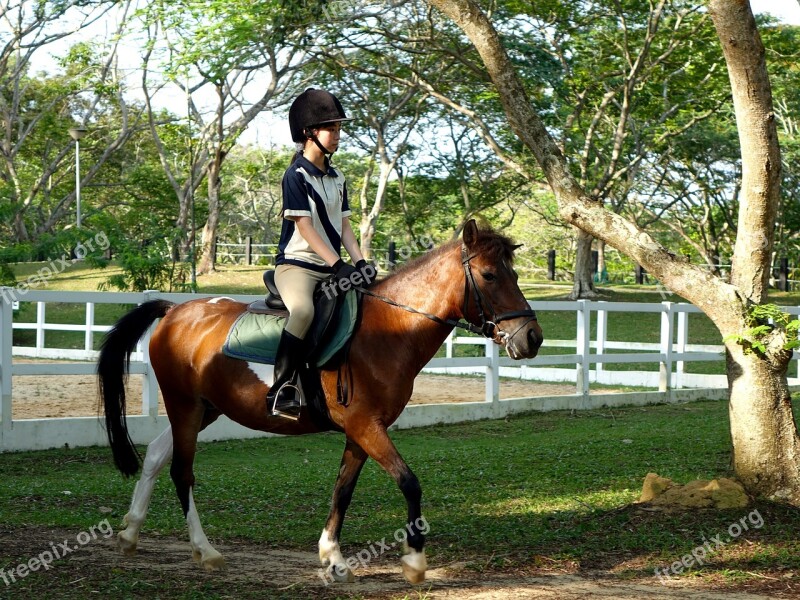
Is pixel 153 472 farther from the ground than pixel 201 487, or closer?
farther from the ground

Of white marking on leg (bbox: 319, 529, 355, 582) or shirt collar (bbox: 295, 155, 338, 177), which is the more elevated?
shirt collar (bbox: 295, 155, 338, 177)

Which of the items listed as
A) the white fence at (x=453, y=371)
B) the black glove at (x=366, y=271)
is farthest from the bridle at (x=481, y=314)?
the white fence at (x=453, y=371)

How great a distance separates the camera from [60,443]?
10312mm

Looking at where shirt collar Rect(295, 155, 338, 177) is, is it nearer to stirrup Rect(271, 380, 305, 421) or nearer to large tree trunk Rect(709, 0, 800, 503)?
stirrup Rect(271, 380, 305, 421)

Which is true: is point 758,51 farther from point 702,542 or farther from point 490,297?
point 702,542

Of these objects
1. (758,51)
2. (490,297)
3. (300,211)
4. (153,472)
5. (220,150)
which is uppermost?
(220,150)

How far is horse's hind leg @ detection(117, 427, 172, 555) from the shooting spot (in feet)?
19.8

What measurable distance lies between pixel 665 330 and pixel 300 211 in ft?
42.3

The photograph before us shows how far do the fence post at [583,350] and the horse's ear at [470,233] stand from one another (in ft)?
33.3

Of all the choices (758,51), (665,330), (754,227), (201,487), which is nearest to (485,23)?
(758,51)

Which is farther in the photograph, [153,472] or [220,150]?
[220,150]

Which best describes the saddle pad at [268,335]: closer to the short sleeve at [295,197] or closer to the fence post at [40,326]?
the short sleeve at [295,197]

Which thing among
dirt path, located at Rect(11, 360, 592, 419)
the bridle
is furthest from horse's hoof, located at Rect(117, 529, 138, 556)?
dirt path, located at Rect(11, 360, 592, 419)

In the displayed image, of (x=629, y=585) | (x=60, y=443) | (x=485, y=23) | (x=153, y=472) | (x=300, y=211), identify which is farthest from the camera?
(x=60, y=443)
